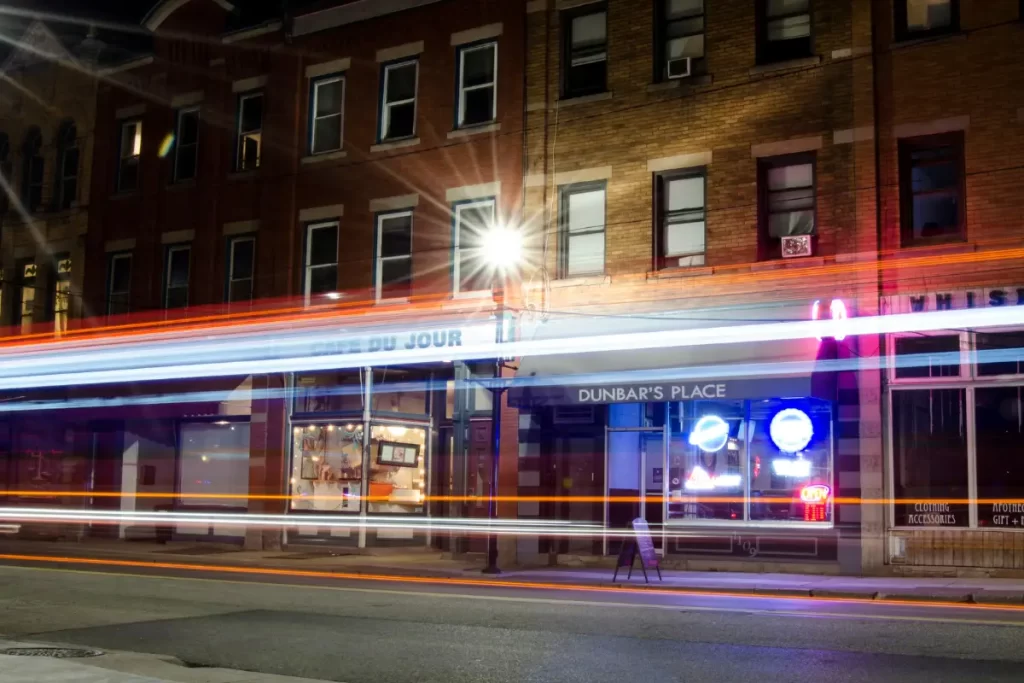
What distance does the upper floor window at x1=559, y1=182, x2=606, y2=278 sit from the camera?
21328mm

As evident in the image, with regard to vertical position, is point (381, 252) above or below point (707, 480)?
above

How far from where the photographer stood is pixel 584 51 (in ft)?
72.1

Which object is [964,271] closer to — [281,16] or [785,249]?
[785,249]

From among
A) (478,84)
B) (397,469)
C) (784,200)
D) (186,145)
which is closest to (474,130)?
(478,84)

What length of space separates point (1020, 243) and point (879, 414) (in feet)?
11.5

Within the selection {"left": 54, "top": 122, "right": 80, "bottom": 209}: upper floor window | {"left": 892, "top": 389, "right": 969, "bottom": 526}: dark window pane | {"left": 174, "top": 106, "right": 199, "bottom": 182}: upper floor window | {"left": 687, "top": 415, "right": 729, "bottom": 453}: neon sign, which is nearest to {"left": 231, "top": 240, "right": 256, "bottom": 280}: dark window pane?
{"left": 174, "top": 106, "right": 199, "bottom": 182}: upper floor window

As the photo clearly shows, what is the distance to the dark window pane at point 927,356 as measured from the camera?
57.2 ft

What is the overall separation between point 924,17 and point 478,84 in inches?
364

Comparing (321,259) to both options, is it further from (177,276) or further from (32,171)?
(32,171)

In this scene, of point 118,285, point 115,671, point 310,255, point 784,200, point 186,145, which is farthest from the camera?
point 118,285

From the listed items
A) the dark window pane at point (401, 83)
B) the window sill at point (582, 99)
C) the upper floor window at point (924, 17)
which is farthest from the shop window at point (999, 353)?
the dark window pane at point (401, 83)

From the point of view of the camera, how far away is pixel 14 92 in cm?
3173

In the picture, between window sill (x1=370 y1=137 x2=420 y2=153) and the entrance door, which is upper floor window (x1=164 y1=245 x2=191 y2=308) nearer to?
window sill (x1=370 y1=137 x2=420 y2=153)

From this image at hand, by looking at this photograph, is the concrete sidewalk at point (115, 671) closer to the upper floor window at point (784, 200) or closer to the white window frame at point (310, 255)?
the upper floor window at point (784, 200)
